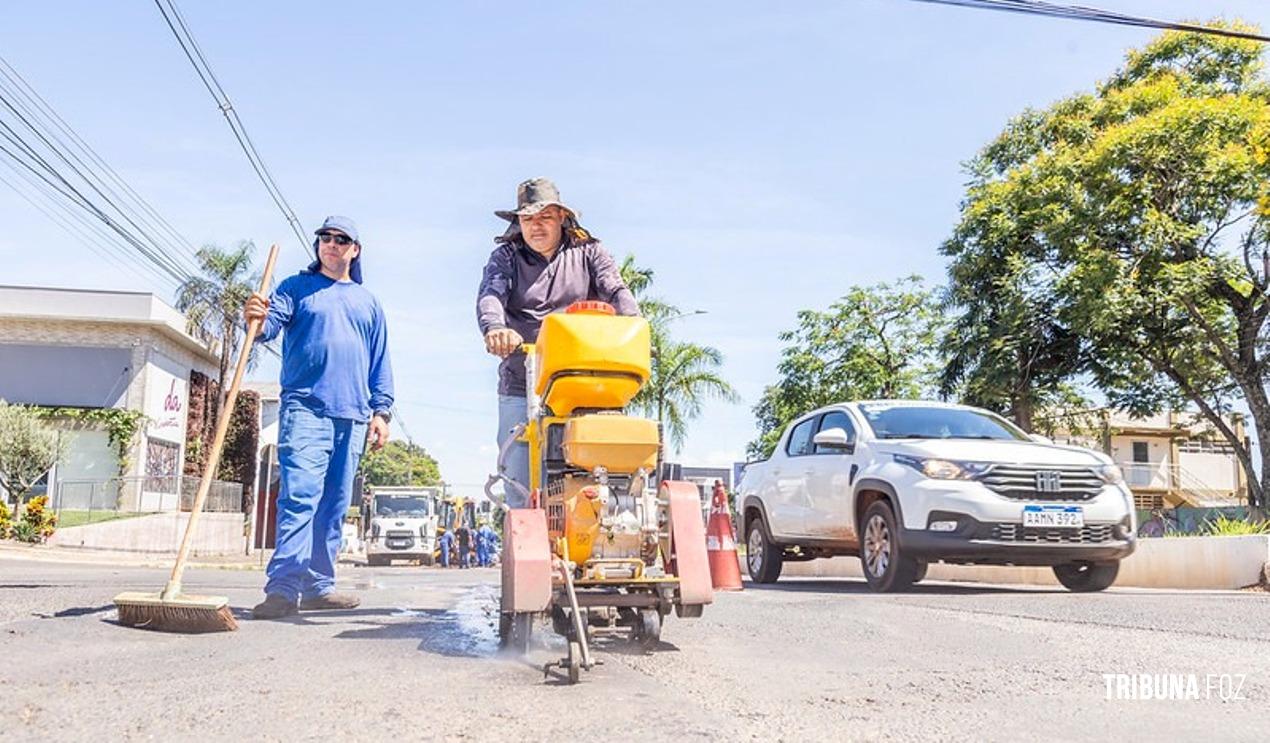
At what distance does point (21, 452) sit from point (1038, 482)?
29747 millimetres

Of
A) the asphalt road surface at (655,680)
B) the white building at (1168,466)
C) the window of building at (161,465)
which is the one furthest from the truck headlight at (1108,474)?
the white building at (1168,466)

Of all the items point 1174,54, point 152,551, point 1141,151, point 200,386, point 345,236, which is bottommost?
point 152,551

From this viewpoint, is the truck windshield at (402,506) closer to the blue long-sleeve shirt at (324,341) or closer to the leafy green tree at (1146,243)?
the leafy green tree at (1146,243)

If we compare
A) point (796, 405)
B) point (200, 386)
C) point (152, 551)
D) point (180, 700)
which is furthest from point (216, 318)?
point (180, 700)

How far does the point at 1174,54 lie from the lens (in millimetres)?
28953

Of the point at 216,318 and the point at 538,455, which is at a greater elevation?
the point at 216,318

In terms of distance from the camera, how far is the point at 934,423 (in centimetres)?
967

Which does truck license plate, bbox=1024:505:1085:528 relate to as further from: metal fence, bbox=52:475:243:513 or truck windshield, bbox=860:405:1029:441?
metal fence, bbox=52:475:243:513

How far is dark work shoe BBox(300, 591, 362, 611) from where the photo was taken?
6.37 m

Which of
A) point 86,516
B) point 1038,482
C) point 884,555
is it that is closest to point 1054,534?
point 1038,482

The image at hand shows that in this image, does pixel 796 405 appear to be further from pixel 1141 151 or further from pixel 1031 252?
pixel 1141 151

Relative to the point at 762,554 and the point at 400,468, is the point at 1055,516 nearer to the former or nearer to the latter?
the point at 762,554

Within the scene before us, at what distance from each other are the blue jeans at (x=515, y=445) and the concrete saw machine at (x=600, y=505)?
441 millimetres

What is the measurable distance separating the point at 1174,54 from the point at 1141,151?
21.6ft
